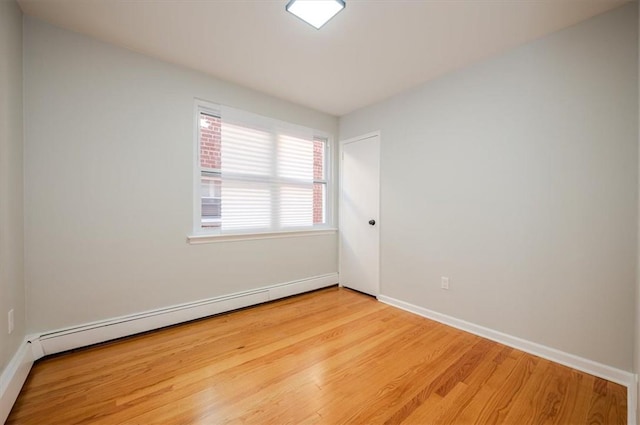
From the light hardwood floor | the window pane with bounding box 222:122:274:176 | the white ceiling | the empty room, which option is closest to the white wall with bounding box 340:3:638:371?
the empty room

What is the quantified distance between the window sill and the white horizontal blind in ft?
0.24

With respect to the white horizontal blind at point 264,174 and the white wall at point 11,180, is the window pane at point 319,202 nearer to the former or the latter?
the white horizontal blind at point 264,174

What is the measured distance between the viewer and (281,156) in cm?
322

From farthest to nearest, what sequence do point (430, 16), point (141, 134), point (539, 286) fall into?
point (141, 134) → point (539, 286) → point (430, 16)

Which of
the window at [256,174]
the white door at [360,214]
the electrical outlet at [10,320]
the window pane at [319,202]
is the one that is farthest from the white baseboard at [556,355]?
the electrical outlet at [10,320]

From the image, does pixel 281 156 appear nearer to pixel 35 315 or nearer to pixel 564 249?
pixel 35 315

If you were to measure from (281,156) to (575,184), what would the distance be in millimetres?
2698

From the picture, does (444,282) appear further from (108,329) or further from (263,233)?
(108,329)

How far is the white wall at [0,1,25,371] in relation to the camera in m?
1.46

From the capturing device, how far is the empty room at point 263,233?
1.58 m

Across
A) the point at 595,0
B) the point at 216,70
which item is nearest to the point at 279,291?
the point at 216,70

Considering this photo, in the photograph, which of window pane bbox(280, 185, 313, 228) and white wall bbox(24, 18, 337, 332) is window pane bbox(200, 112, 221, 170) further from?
window pane bbox(280, 185, 313, 228)

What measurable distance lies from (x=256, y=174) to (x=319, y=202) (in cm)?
104

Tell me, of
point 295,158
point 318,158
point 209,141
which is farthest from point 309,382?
point 318,158
